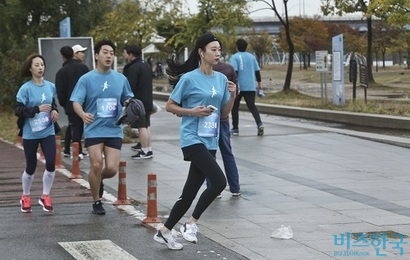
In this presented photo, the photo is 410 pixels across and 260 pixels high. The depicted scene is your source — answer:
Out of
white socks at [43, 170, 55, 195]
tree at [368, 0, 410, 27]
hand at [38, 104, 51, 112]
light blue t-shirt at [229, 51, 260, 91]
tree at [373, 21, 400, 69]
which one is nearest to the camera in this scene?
hand at [38, 104, 51, 112]

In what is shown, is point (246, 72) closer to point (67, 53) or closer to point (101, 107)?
point (67, 53)

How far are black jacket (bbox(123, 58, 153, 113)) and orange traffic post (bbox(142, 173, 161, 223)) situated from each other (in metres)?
6.07

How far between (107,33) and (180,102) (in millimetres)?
39266

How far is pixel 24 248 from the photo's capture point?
829 centimetres

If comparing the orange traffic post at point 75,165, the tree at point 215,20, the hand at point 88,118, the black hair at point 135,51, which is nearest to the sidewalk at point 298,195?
the orange traffic post at point 75,165

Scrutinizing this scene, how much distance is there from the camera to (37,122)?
34.0ft

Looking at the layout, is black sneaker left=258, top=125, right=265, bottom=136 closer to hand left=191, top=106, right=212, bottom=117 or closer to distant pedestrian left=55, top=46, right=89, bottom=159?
distant pedestrian left=55, top=46, right=89, bottom=159

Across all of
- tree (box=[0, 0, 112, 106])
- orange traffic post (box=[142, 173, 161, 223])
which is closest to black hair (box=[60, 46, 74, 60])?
orange traffic post (box=[142, 173, 161, 223])

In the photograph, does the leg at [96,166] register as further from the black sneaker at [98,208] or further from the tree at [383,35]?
the tree at [383,35]

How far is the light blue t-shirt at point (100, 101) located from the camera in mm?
9812

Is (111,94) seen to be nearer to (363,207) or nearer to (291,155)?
(363,207)

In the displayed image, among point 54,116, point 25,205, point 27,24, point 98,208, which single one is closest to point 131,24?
point 27,24

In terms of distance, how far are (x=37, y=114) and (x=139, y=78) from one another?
5.13 m

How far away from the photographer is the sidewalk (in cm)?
829
